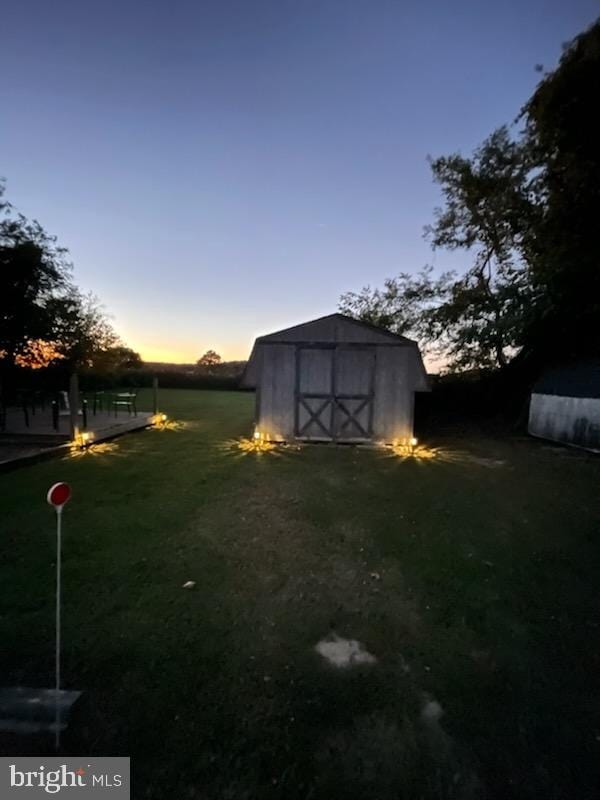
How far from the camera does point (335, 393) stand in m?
11.6

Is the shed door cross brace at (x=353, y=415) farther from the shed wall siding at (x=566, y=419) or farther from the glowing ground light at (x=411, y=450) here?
the shed wall siding at (x=566, y=419)

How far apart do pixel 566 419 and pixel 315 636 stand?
12.4m

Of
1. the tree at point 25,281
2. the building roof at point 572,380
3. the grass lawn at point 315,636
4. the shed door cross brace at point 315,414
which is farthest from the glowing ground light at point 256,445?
the building roof at point 572,380

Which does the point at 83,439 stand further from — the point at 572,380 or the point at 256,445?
the point at 572,380

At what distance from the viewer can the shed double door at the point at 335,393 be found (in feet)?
37.7

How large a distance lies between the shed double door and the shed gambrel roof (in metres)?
0.28

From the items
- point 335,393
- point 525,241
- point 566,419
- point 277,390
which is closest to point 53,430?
point 277,390

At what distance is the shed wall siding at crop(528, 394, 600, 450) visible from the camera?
438 inches

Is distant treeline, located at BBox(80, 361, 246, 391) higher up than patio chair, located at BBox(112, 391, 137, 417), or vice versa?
distant treeline, located at BBox(80, 361, 246, 391)

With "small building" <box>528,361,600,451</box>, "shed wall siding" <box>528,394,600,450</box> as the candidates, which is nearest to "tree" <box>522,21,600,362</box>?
"small building" <box>528,361,600,451</box>

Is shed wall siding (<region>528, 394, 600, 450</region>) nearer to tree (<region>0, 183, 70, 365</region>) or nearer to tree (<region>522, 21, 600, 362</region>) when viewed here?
tree (<region>522, 21, 600, 362</region>)

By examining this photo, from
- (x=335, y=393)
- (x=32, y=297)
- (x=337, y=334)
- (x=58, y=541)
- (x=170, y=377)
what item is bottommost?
(x=58, y=541)

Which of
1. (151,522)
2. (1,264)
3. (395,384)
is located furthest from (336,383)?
(1,264)

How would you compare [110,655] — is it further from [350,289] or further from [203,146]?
[350,289]
